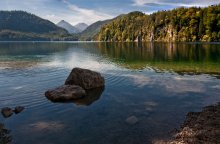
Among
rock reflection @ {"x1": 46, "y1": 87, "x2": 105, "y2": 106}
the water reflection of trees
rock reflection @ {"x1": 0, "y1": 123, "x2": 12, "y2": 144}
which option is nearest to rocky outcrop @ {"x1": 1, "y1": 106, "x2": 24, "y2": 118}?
rock reflection @ {"x1": 0, "y1": 123, "x2": 12, "y2": 144}

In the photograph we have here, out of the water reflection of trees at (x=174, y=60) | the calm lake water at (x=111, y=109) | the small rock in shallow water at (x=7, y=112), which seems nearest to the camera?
the calm lake water at (x=111, y=109)

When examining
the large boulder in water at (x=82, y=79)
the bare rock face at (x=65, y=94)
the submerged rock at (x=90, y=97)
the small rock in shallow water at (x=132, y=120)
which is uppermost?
the large boulder in water at (x=82, y=79)

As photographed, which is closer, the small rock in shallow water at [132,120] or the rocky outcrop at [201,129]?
the rocky outcrop at [201,129]

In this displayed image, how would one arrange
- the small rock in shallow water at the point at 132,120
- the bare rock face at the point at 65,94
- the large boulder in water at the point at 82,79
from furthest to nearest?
the large boulder in water at the point at 82,79 → the bare rock face at the point at 65,94 → the small rock in shallow water at the point at 132,120

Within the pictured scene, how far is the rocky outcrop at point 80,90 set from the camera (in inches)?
1294

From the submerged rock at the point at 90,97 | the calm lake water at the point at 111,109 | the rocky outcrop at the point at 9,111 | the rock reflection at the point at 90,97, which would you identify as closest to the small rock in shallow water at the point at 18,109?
the rocky outcrop at the point at 9,111

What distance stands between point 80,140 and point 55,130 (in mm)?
3085

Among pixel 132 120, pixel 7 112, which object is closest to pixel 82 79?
pixel 7 112

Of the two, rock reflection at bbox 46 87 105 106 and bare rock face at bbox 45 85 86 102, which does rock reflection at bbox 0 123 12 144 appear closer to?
bare rock face at bbox 45 85 86 102

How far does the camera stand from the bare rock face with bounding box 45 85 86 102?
32.8 m

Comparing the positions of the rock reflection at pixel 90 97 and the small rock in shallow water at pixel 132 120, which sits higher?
the rock reflection at pixel 90 97

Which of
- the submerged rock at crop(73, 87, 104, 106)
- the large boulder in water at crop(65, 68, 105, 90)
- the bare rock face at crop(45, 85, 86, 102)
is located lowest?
the submerged rock at crop(73, 87, 104, 106)

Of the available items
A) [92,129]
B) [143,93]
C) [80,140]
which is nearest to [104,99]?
[143,93]

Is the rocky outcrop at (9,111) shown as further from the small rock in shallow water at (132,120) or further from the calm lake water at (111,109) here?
the small rock in shallow water at (132,120)
